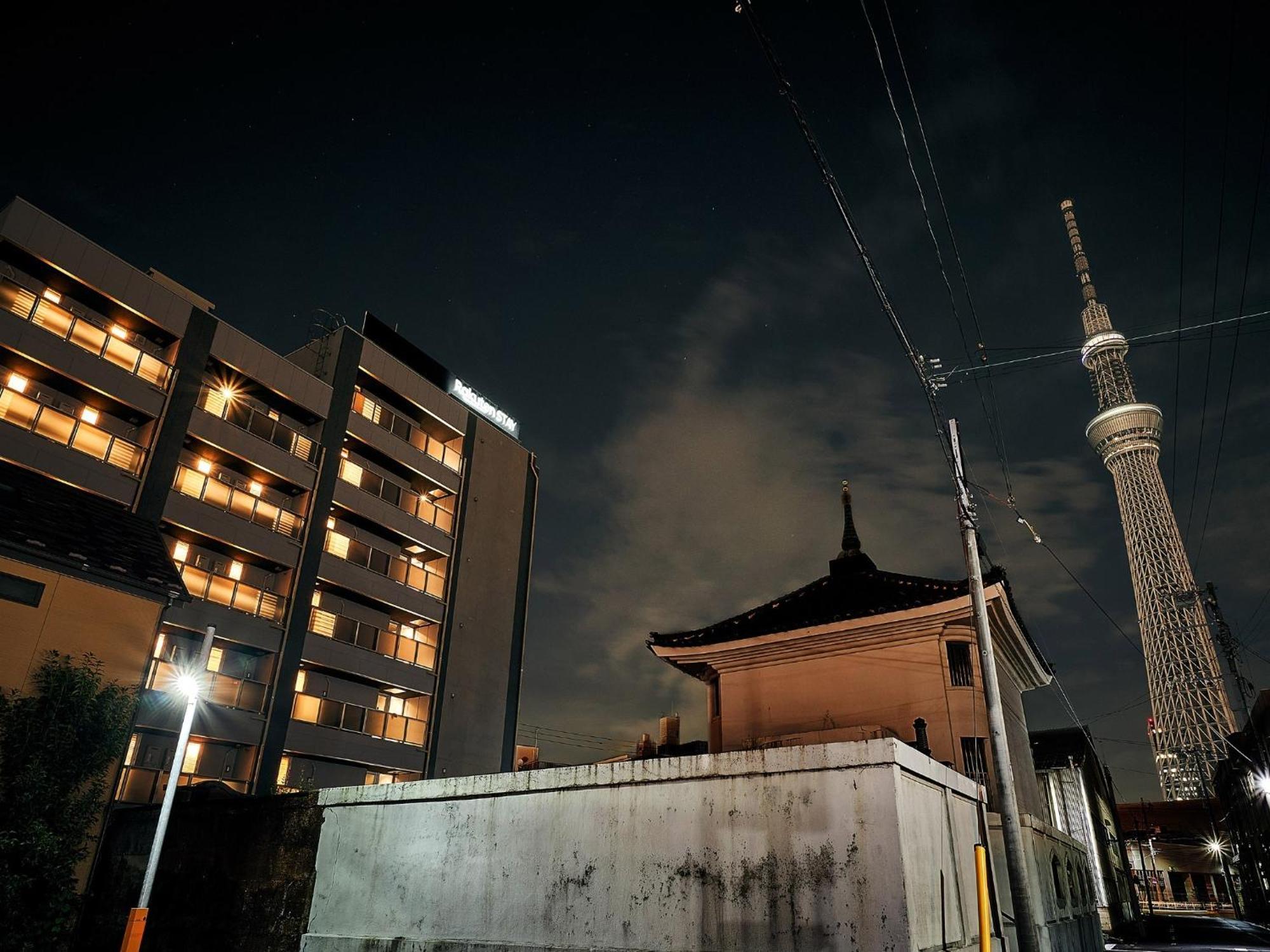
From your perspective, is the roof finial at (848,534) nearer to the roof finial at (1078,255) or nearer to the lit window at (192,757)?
the lit window at (192,757)

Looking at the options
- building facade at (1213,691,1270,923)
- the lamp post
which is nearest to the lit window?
the lamp post

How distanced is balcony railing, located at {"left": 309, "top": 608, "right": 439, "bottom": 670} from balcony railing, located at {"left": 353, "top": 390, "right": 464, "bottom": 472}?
9.32m

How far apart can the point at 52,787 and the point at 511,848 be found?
12.6m

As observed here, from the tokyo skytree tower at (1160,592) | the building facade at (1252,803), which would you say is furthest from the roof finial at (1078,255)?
the building facade at (1252,803)

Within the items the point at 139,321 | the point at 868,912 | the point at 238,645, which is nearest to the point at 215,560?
the point at 238,645

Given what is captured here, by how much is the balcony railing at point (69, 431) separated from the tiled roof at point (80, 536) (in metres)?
2.10

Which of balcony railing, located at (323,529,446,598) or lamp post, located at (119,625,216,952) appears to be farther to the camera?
balcony railing, located at (323,529,446,598)

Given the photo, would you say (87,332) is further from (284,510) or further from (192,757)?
(192,757)

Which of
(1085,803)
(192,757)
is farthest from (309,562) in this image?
(1085,803)

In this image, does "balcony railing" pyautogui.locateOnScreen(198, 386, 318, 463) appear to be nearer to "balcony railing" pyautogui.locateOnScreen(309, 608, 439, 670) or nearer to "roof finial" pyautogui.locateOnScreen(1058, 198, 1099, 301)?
"balcony railing" pyautogui.locateOnScreen(309, 608, 439, 670)

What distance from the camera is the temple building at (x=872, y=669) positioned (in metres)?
17.6

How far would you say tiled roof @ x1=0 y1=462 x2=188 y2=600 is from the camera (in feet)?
56.0

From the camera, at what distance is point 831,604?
72.6ft

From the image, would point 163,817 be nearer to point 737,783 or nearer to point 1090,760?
point 737,783
